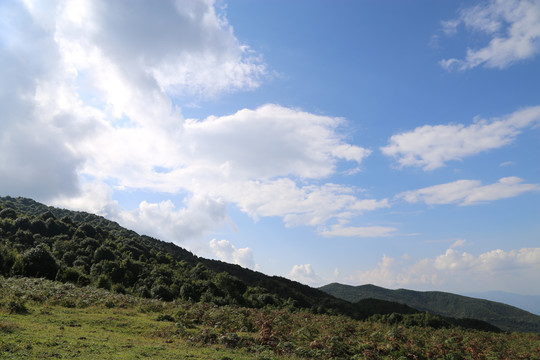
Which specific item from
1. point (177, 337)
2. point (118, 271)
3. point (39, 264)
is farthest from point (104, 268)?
point (177, 337)

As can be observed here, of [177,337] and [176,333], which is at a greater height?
[176,333]

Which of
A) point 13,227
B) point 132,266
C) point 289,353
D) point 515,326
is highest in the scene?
point 13,227

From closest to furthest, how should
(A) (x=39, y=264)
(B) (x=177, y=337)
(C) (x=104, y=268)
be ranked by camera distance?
1. (B) (x=177, y=337)
2. (A) (x=39, y=264)
3. (C) (x=104, y=268)

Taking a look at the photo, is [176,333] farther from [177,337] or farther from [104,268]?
[104,268]

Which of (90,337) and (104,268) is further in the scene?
(104,268)

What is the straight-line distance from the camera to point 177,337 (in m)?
23.4

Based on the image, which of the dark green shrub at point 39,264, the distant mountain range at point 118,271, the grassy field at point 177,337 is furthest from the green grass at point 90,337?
the distant mountain range at point 118,271

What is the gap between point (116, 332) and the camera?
23375 mm

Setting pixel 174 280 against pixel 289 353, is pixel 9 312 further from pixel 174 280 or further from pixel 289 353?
pixel 174 280

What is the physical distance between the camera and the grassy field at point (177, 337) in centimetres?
1759

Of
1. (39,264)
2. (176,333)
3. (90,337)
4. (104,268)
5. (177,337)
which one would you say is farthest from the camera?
(104,268)

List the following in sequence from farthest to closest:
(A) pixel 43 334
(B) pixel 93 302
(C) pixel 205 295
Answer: (C) pixel 205 295, (B) pixel 93 302, (A) pixel 43 334

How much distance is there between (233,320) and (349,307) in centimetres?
8229

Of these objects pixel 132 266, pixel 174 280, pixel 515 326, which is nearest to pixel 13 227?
pixel 132 266
